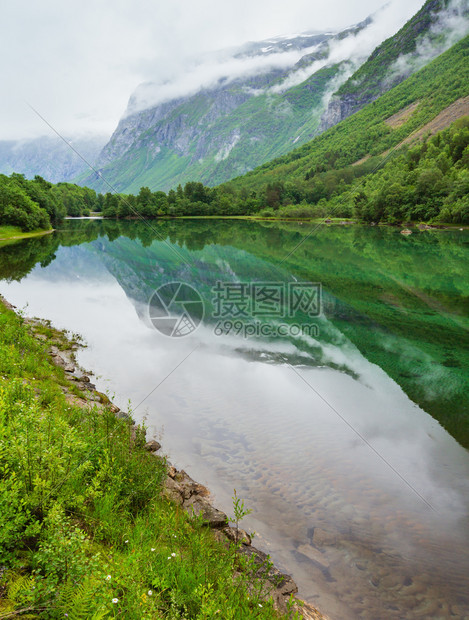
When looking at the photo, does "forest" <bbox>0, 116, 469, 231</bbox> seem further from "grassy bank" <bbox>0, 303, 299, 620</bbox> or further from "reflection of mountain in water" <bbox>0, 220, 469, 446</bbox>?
"grassy bank" <bbox>0, 303, 299, 620</bbox>

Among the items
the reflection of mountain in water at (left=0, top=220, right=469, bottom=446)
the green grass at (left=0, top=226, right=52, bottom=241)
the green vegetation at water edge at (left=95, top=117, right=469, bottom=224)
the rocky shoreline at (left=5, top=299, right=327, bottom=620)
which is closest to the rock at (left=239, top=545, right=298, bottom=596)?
the rocky shoreline at (left=5, top=299, right=327, bottom=620)

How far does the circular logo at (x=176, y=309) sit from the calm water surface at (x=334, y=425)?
762 mm

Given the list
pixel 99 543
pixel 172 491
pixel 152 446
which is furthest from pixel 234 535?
pixel 152 446

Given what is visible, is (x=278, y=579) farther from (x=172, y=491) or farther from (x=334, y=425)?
(x=334, y=425)

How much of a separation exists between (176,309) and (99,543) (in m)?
A: 18.8

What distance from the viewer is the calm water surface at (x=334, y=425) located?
5.85 meters

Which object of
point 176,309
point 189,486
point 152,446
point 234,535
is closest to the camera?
point 234,535

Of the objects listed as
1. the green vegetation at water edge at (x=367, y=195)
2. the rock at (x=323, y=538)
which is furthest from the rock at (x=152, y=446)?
the green vegetation at water edge at (x=367, y=195)

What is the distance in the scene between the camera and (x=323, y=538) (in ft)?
20.8

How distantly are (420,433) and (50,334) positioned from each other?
53.5 feet

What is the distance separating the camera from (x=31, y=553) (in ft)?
12.0

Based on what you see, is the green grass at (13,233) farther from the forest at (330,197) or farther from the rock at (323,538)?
the rock at (323,538)

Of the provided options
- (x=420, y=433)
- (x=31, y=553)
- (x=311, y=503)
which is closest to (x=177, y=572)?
(x=31, y=553)

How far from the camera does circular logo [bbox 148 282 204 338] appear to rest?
63.3ft
